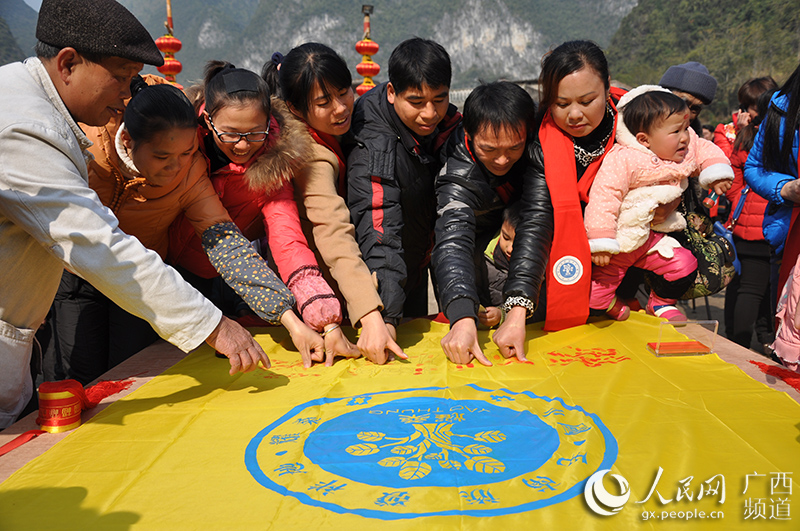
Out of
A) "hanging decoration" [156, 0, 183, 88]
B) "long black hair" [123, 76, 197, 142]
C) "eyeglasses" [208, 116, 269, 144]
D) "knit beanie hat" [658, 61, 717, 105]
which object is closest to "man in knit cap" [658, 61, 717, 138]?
"knit beanie hat" [658, 61, 717, 105]

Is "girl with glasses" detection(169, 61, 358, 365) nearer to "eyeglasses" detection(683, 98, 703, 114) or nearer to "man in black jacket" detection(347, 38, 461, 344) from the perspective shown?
"man in black jacket" detection(347, 38, 461, 344)

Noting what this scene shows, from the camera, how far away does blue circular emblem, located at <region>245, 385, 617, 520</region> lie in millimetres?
1261

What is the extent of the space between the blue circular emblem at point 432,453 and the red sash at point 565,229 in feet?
2.21

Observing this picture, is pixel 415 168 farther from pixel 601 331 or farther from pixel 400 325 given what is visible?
pixel 601 331

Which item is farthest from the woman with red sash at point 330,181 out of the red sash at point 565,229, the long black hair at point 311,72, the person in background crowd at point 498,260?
the red sash at point 565,229

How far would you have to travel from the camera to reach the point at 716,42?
32.8 metres

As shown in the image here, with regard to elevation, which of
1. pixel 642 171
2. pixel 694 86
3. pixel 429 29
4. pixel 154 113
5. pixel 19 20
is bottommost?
pixel 642 171

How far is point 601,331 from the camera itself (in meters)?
2.38

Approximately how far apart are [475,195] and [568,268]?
0.48 m

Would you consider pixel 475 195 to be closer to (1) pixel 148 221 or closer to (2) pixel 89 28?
(1) pixel 148 221

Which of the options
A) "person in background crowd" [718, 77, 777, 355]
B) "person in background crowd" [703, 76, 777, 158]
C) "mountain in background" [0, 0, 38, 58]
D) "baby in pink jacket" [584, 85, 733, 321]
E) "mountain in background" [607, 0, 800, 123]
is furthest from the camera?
"mountain in background" [0, 0, 38, 58]

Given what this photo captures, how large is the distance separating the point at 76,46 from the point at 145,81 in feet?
2.11

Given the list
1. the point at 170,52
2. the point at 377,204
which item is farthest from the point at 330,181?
the point at 170,52

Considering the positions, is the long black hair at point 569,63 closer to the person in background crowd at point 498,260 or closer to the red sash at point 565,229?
the red sash at point 565,229
